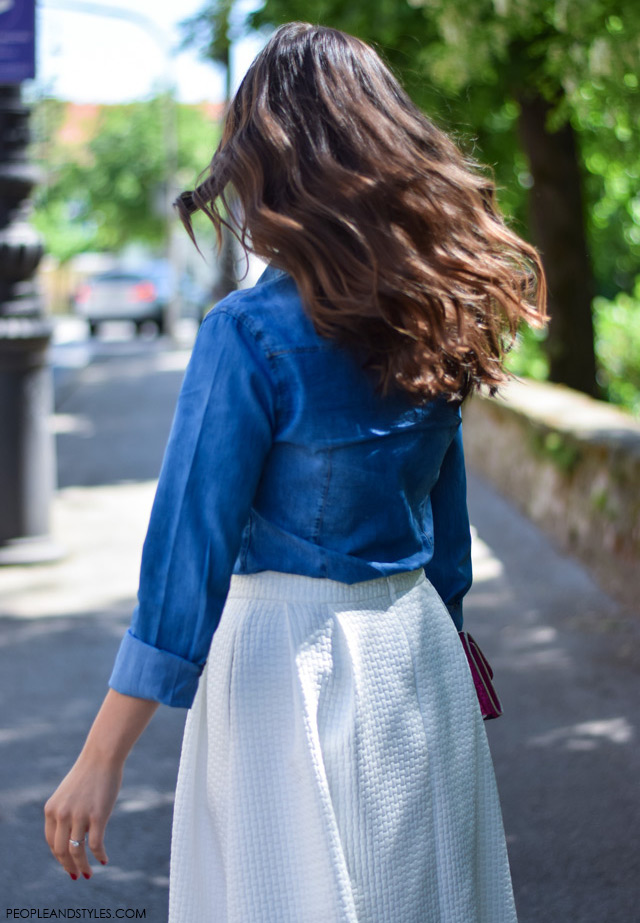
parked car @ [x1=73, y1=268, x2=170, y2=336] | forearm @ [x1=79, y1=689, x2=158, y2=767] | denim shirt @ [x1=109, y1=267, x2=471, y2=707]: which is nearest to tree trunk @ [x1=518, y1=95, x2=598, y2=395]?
denim shirt @ [x1=109, y1=267, x2=471, y2=707]

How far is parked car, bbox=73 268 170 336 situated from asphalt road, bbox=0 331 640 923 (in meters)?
23.5

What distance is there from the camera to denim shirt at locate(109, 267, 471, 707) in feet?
4.99

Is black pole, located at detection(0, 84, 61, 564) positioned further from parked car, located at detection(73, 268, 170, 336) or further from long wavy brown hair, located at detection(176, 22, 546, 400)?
parked car, located at detection(73, 268, 170, 336)

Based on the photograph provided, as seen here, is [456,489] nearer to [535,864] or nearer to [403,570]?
[403,570]

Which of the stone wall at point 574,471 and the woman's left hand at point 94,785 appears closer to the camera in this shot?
the woman's left hand at point 94,785

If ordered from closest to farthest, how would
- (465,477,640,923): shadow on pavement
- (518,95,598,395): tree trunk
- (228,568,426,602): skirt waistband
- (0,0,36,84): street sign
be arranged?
1. (228,568,426,602): skirt waistband
2. (465,477,640,923): shadow on pavement
3. (0,0,36,84): street sign
4. (518,95,598,395): tree trunk

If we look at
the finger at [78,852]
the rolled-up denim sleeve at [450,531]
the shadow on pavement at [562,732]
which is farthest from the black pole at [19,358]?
the finger at [78,852]

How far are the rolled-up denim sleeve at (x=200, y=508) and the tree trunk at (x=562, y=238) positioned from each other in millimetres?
9468

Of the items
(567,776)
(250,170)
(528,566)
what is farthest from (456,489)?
(528,566)

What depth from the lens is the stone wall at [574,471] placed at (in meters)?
5.90

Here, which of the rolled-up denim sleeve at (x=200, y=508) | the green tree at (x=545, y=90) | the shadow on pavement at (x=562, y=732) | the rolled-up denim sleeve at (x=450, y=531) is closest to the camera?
the rolled-up denim sleeve at (x=200, y=508)

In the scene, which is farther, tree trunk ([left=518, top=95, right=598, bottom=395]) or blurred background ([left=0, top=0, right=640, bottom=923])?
tree trunk ([left=518, top=95, right=598, bottom=395])

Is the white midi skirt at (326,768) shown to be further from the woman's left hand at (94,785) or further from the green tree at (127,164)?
the green tree at (127,164)

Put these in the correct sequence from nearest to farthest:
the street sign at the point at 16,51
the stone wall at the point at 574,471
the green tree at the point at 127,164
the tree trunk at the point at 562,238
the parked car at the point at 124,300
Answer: the stone wall at the point at 574,471
the street sign at the point at 16,51
the tree trunk at the point at 562,238
the parked car at the point at 124,300
the green tree at the point at 127,164
